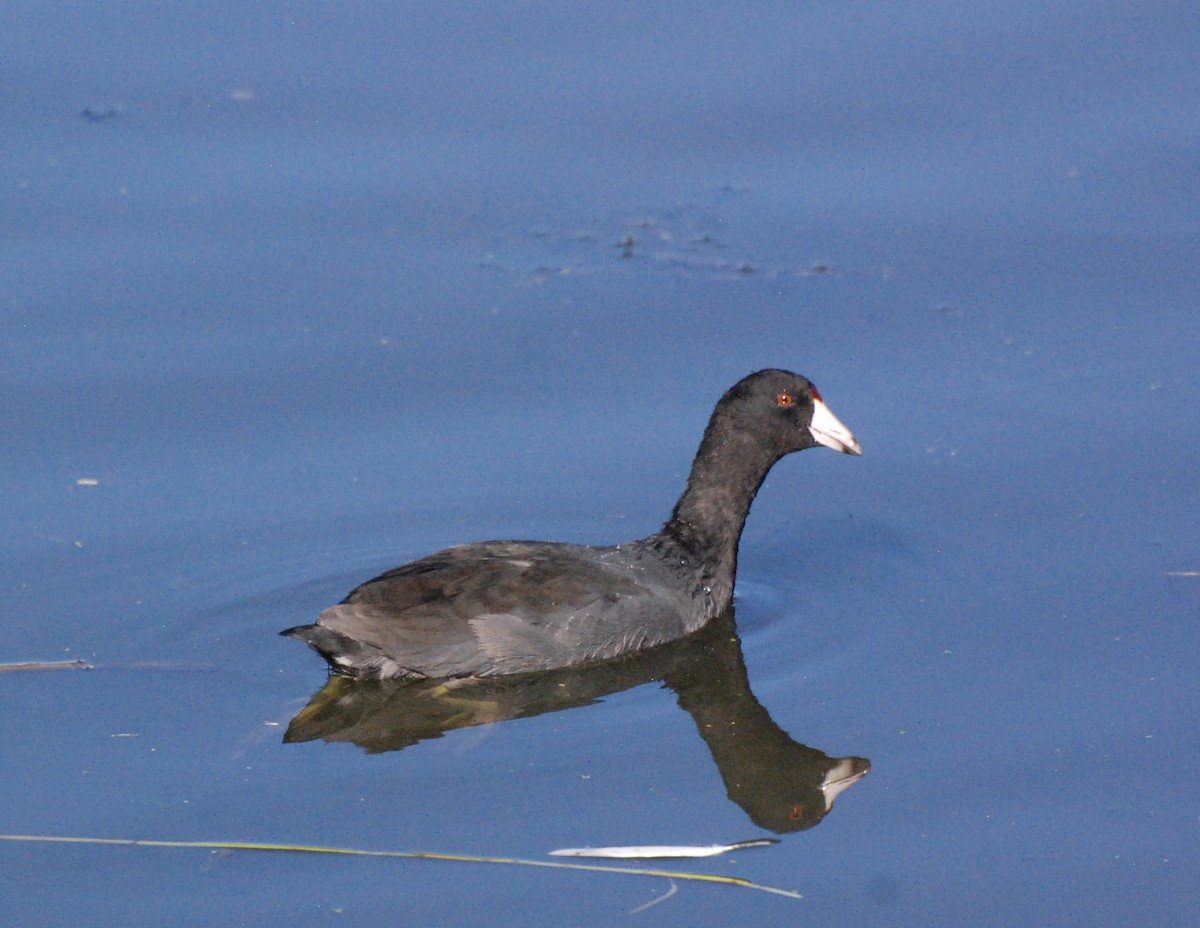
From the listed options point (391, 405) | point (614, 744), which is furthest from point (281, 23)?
point (614, 744)

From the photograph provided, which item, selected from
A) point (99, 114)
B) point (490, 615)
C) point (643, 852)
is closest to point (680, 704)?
point (490, 615)

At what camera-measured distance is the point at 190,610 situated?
719 cm

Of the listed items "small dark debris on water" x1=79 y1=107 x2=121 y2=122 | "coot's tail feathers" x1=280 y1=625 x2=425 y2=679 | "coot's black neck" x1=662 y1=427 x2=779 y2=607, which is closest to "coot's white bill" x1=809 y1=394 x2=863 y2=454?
"coot's black neck" x1=662 y1=427 x2=779 y2=607

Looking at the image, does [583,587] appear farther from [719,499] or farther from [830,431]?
[830,431]

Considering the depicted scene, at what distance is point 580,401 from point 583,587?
1501mm

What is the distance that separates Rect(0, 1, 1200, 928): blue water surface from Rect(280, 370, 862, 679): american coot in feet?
0.90

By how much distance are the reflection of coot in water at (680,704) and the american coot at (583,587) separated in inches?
2.6

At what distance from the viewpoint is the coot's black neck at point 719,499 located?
7.62 meters

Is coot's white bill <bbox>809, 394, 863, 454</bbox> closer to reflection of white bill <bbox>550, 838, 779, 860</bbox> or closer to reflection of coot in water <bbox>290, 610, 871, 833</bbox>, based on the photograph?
reflection of coot in water <bbox>290, 610, 871, 833</bbox>

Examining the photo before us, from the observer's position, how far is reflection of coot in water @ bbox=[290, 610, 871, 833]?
20.6 feet

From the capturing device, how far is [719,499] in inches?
303

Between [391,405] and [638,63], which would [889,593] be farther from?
[638,63]

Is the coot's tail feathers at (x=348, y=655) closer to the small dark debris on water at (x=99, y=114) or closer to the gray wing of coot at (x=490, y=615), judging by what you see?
the gray wing of coot at (x=490, y=615)

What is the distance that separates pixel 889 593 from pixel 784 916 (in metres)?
2.22
